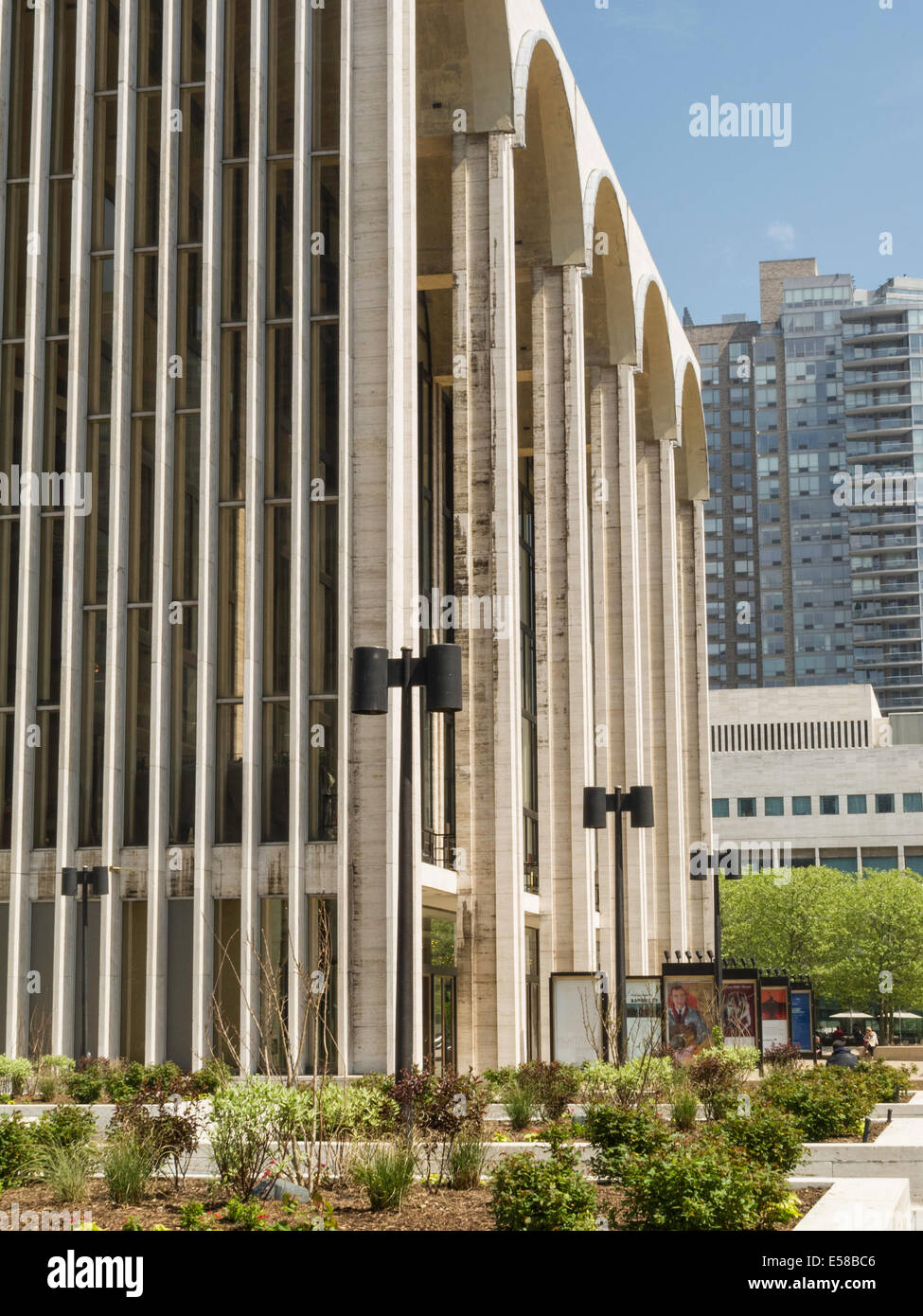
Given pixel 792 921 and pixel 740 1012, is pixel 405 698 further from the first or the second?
pixel 792 921

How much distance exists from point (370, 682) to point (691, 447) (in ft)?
173

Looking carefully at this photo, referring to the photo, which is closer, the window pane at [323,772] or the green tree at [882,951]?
the window pane at [323,772]

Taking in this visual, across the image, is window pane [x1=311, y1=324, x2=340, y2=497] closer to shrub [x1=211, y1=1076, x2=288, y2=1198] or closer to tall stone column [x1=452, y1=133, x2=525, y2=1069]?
tall stone column [x1=452, y1=133, x2=525, y2=1069]

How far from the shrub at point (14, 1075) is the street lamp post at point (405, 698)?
1148 cm

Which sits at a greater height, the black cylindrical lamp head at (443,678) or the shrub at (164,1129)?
the black cylindrical lamp head at (443,678)

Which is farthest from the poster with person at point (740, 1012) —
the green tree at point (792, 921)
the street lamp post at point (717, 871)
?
the green tree at point (792, 921)

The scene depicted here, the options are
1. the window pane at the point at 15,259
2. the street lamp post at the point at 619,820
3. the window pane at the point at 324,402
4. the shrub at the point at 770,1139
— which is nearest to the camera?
the shrub at the point at 770,1139

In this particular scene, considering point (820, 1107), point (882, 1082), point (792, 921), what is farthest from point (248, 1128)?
point (792, 921)

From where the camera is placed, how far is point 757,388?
520 feet

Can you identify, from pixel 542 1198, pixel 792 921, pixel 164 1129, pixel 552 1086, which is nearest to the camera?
pixel 542 1198

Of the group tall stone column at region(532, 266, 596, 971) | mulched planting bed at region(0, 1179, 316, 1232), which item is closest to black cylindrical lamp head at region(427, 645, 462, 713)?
mulched planting bed at region(0, 1179, 316, 1232)

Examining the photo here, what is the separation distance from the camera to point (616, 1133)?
14.9 m

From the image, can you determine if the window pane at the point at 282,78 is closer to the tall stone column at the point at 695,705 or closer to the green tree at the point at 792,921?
the tall stone column at the point at 695,705

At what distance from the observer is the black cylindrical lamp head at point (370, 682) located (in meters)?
15.5
